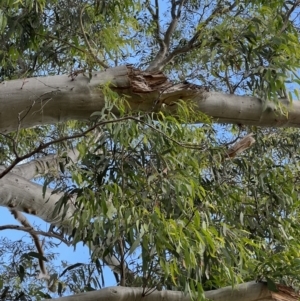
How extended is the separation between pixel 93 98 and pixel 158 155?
11.8 inches

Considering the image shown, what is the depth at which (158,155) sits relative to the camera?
2023 mm

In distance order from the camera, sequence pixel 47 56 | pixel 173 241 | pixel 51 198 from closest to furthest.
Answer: pixel 173 241
pixel 51 198
pixel 47 56

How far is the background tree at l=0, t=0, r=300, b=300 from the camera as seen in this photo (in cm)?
194

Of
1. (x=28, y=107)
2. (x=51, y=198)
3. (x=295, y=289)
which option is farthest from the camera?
(x=51, y=198)

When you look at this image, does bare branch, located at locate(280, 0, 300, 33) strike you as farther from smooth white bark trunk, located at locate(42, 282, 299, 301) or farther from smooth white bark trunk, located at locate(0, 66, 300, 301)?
smooth white bark trunk, located at locate(42, 282, 299, 301)

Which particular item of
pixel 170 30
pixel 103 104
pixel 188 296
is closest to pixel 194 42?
pixel 170 30

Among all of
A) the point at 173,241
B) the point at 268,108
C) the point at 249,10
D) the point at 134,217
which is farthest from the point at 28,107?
the point at 249,10

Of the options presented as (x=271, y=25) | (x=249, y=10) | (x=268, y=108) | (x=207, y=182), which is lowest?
(x=207, y=182)

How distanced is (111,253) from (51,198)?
23.4 inches

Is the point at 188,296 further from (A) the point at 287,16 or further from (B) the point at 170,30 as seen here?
(B) the point at 170,30

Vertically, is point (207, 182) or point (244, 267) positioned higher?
point (207, 182)

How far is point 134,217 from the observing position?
74.4 inches

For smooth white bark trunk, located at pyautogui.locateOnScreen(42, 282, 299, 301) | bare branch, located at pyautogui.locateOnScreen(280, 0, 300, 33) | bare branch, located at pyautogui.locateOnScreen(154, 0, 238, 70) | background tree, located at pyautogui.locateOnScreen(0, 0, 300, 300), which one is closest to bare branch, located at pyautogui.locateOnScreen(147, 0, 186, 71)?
bare branch, located at pyautogui.locateOnScreen(154, 0, 238, 70)

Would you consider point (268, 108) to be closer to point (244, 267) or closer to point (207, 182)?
point (207, 182)
